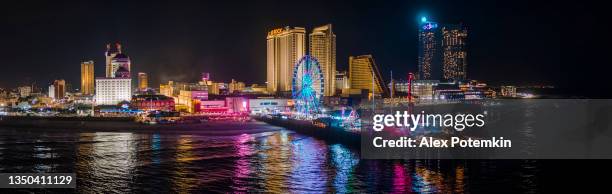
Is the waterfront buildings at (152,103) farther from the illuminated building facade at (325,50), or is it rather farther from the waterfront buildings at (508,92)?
the waterfront buildings at (508,92)

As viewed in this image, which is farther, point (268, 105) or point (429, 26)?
point (429, 26)

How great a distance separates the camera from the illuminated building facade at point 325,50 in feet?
197

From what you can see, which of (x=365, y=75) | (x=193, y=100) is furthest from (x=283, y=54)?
(x=193, y=100)

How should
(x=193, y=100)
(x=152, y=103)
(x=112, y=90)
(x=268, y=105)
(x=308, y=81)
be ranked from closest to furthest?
(x=308, y=81) → (x=152, y=103) → (x=193, y=100) → (x=268, y=105) → (x=112, y=90)

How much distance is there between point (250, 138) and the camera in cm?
2188

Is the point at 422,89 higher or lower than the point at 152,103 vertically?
higher

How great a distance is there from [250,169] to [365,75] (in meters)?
48.8

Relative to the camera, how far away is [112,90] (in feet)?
171

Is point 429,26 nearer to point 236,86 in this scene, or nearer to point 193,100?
point 236,86

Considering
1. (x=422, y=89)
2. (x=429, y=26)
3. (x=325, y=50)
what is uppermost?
(x=429, y=26)

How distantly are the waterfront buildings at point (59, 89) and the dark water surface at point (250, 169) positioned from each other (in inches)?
2047

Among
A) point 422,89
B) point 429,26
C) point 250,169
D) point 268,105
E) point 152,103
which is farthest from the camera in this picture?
point 429,26

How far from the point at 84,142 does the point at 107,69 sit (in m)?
39.2

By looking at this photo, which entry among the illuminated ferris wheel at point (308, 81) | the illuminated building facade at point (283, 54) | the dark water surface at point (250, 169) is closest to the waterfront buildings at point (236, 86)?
the illuminated building facade at point (283, 54)
